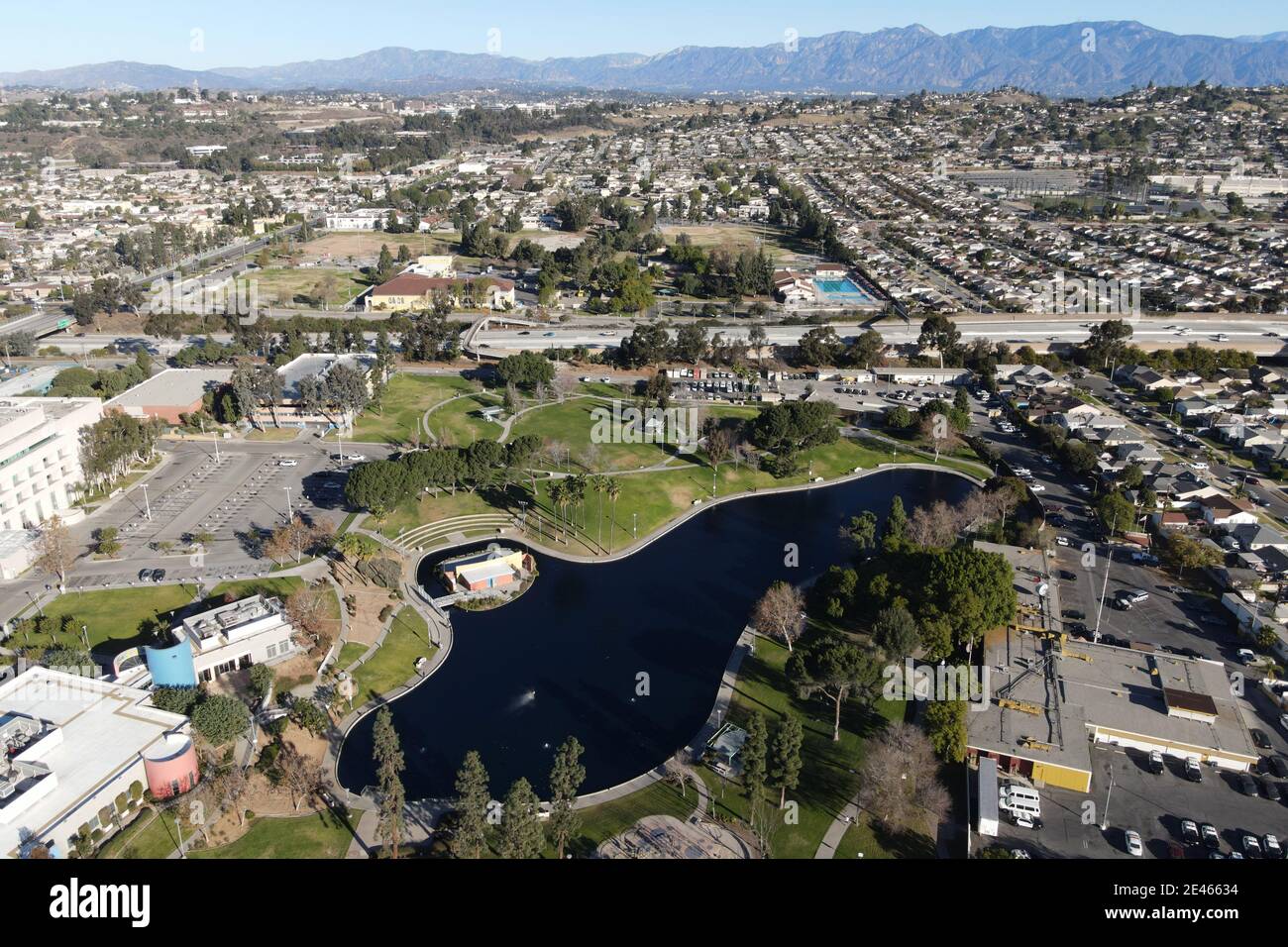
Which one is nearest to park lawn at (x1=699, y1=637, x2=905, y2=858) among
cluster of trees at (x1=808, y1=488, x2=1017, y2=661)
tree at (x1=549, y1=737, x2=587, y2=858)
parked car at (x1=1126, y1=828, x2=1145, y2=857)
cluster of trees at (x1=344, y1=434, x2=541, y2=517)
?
cluster of trees at (x1=808, y1=488, x2=1017, y2=661)

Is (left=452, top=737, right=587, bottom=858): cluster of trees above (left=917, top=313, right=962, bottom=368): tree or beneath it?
beneath

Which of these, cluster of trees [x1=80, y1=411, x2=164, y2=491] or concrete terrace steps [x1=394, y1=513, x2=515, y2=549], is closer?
concrete terrace steps [x1=394, y1=513, x2=515, y2=549]

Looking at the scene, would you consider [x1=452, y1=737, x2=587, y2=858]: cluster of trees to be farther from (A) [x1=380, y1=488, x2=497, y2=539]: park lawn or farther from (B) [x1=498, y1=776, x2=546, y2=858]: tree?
(A) [x1=380, y1=488, x2=497, y2=539]: park lawn

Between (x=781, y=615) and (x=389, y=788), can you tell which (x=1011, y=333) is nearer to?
(x=781, y=615)

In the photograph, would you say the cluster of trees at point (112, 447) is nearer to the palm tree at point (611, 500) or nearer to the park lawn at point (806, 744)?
the palm tree at point (611, 500)

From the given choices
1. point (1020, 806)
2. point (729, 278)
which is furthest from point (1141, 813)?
point (729, 278)

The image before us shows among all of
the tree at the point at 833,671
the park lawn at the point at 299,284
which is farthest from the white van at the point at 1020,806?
the park lawn at the point at 299,284
